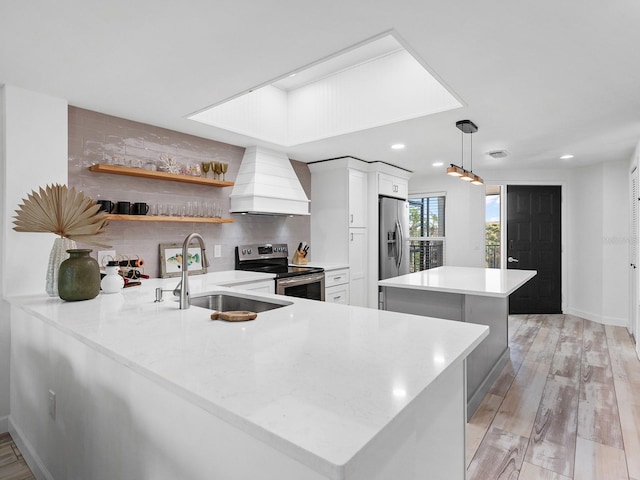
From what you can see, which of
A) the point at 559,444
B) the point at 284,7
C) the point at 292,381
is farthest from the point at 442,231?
the point at 292,381

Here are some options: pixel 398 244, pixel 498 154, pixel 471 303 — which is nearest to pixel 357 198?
pixel 398 244

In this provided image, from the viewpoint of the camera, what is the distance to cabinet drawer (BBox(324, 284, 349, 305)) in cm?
432

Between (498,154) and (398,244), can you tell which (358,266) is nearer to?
(398,244)

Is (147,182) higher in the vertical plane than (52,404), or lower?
higher

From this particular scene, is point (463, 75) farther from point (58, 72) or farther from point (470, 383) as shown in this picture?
point (58, 72)

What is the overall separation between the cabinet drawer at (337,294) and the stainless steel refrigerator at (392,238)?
2.40ft

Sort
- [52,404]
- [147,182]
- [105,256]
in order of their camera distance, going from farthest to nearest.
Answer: [147,182] → [105,256] → [52,404]

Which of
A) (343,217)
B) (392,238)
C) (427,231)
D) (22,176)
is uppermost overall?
(22,176)

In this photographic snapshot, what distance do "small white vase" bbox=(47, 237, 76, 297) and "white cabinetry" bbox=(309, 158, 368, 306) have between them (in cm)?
317

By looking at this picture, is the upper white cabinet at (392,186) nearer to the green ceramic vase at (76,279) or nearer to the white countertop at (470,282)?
the white countertop at (470,282)

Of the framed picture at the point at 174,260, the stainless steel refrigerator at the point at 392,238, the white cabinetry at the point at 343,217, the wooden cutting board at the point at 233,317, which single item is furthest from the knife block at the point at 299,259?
the wooden cutting board at the point at 233,317

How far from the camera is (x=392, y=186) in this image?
5.49 meters

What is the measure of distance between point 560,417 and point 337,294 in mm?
2496

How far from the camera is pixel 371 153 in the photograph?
4.46 metres
